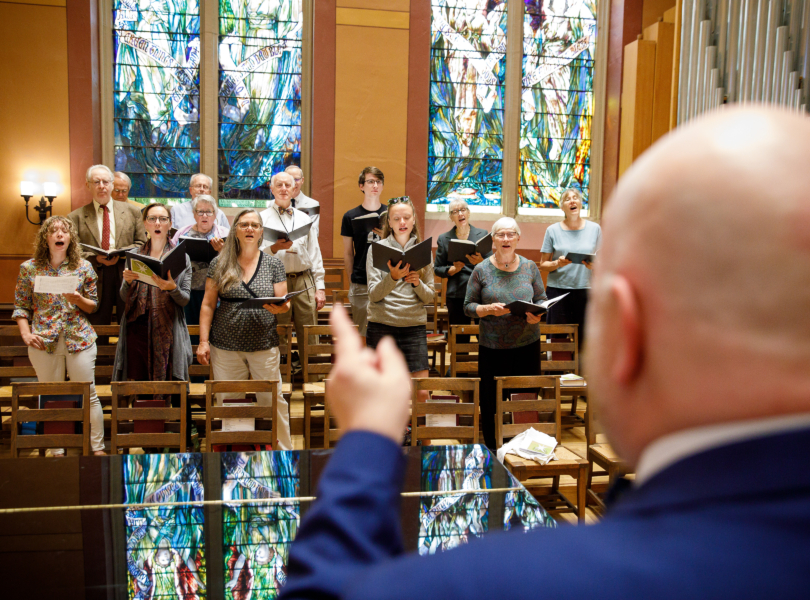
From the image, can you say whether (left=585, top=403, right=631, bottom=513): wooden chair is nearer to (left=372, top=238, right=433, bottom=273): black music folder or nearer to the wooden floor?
the wooden floor

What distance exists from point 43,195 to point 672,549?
8499 millimetres

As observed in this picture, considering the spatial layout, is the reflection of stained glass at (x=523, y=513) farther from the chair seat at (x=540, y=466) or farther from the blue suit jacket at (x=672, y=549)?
the blue suit jacket at (x=672, y=549)

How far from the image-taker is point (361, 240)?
5703 millimetres

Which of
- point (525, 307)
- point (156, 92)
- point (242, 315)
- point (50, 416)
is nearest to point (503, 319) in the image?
point (525, 307)

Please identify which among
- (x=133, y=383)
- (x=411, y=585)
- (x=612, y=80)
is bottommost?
(x=133, y=383)

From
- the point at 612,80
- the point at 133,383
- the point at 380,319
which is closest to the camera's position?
the point at 133,383

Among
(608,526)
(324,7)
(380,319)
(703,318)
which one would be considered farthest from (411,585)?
(324,7)

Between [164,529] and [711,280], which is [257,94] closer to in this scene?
[164,529]

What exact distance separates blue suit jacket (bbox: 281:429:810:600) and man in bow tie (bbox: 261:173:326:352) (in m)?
4.98

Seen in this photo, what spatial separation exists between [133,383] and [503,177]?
6.70 meters

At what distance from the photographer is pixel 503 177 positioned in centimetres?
932

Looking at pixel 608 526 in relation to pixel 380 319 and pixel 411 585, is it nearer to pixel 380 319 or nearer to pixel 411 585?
pixel 411 585

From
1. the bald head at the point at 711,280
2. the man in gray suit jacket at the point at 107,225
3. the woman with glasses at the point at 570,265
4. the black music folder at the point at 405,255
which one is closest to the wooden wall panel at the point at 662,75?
the woman with glasses at the point at 570,265

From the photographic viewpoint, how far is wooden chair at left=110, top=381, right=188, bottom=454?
11.6 feet
